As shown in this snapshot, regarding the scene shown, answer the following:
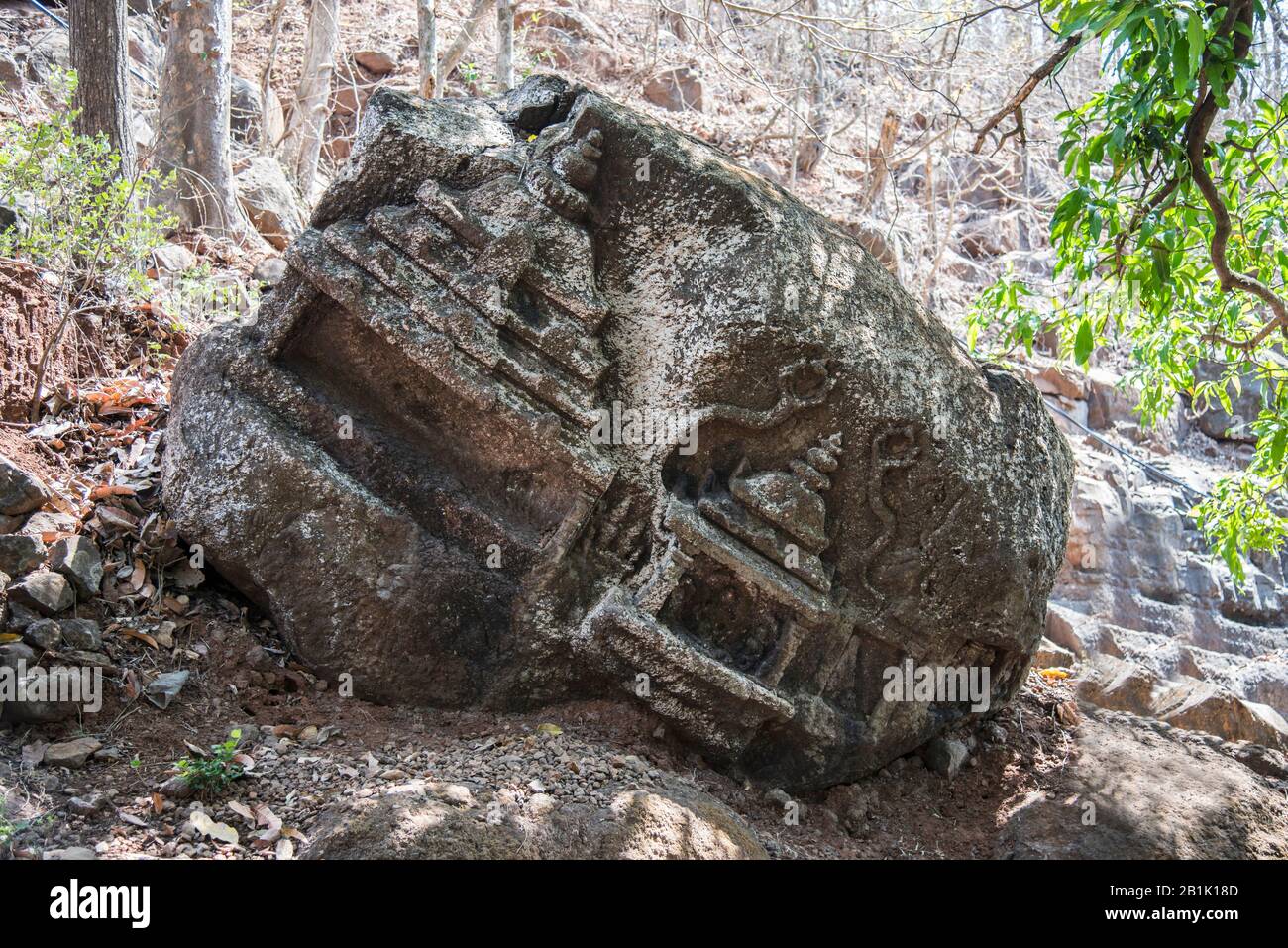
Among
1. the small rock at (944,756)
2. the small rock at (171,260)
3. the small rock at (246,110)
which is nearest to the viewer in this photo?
the small rock at (944,756)

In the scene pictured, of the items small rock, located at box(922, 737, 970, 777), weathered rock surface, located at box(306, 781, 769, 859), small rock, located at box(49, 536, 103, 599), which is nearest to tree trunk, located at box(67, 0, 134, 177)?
small rock, located at box(49, 536, 103, 599)

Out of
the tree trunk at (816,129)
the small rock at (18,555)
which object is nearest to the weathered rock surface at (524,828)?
the small rock at (18,555)

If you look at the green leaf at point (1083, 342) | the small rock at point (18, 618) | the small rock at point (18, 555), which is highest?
the green leaf at point (1083, 342)

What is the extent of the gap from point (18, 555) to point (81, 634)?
495 mm

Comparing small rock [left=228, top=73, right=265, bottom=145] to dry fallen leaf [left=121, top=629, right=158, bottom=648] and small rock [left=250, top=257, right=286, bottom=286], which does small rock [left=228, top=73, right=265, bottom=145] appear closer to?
small rock [left=250, top=257, right=286, bottom=286]

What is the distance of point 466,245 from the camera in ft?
16.2

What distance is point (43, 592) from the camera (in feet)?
14.7

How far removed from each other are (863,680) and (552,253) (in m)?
2.51

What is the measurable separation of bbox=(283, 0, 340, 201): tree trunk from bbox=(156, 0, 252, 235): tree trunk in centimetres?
222

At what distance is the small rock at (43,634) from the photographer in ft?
14.1

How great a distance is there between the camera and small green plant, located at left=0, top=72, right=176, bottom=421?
5.55 meters

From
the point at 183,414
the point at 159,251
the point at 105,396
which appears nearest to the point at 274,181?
the point at 159,251

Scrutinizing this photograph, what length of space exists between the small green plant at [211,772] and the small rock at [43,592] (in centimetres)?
107

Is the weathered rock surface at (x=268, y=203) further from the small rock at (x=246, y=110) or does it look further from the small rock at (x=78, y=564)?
the small rock at (x=78, y=564)
